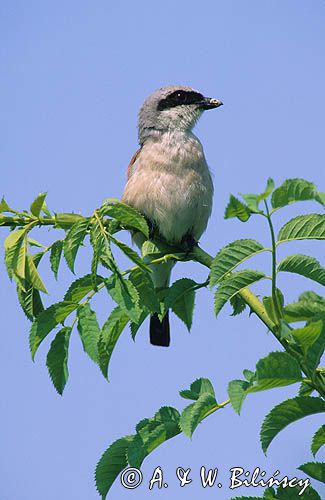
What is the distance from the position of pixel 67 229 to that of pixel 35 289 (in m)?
0.25

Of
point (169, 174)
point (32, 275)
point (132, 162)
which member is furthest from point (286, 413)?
point (132, 162)

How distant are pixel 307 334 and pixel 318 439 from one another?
391 mm

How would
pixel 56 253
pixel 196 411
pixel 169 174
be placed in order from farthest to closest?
pixel 169 174 < pixel 56 253 < pixel 196 411

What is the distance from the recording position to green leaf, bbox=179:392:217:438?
2.27 metres

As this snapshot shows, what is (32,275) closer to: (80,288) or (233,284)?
(80,288)

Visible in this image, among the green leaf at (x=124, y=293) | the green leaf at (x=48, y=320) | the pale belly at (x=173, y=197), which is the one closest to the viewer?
the green leaf at (x=124, y=293)

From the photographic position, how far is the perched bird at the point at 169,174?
4559 millimetres

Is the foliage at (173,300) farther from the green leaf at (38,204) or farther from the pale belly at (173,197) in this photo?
the pale belly at (173,197)

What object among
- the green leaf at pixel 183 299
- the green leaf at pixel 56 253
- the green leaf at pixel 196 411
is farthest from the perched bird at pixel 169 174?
the green leaf at pixel 196 411

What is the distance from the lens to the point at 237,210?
2.02 metres

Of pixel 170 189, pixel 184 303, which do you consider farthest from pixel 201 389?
pixel 170 189

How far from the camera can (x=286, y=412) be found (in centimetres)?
212

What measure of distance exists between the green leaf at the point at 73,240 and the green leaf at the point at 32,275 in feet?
0.56

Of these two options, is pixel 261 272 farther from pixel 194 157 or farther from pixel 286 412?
pixel 194 157
